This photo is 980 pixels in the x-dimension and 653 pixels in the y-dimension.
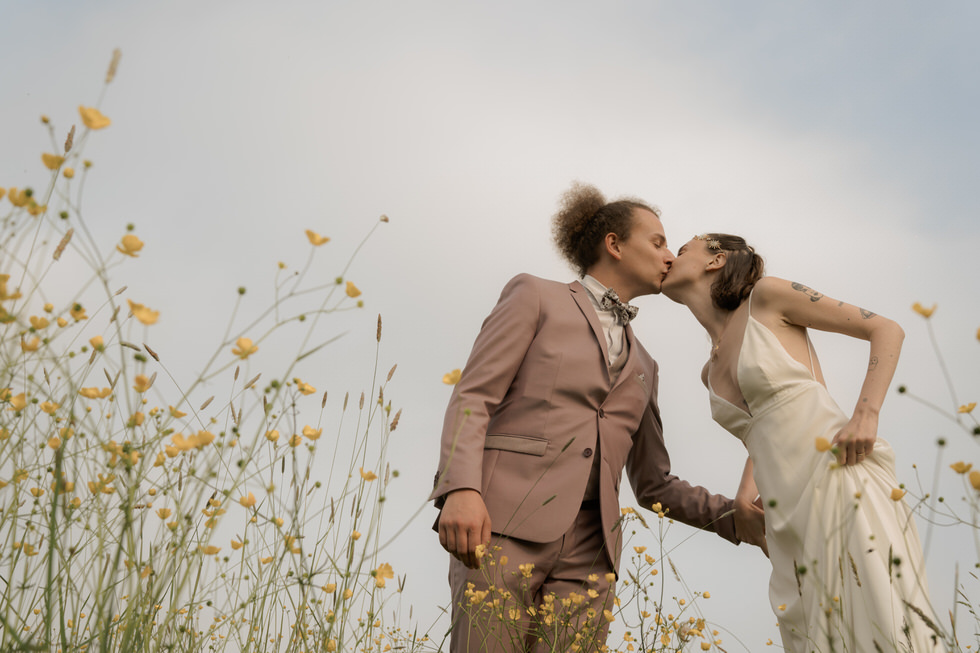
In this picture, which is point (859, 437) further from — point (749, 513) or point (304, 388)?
point (304, 388)

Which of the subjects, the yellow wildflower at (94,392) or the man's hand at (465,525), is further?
the man's hand at (465,525)

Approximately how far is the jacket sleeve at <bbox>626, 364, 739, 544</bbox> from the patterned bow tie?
1.15 feet

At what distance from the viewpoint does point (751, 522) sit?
3131 mm

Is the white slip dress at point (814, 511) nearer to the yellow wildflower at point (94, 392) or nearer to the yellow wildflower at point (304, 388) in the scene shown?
the yellow wildflower at point (304, 388)

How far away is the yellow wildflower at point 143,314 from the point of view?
4.42ft

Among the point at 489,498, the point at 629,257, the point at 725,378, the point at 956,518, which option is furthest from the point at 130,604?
the point at 629,257

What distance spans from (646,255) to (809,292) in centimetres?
81

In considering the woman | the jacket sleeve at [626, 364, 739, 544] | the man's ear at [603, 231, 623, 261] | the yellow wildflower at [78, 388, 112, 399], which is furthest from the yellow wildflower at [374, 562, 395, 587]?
the man's ear at [603, 231, 623, 261]

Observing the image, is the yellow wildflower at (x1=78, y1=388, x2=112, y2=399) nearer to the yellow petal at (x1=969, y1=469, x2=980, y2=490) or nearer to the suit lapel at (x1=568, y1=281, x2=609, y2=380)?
the yellow petal at (x1=969, y1=469, x2=980, y2=490)

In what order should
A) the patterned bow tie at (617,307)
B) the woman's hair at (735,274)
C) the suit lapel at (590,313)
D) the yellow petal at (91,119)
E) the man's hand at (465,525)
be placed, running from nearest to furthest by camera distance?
1. the yellow petal at (91,119)
2. the man's hand at (465,525)
3. the suit lapel at (590,313)
4. the woman's hair at (735,274)
5. the patterned bow tie at (617,307)

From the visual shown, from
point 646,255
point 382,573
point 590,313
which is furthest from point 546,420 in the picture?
point 382,573

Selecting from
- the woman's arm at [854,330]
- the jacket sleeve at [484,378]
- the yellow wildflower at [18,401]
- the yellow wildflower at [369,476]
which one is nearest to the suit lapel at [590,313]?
the jacket sleeve at [484,378]

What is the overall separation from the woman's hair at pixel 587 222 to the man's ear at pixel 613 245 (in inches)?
0.9

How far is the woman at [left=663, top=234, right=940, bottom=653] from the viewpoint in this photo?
233cm
